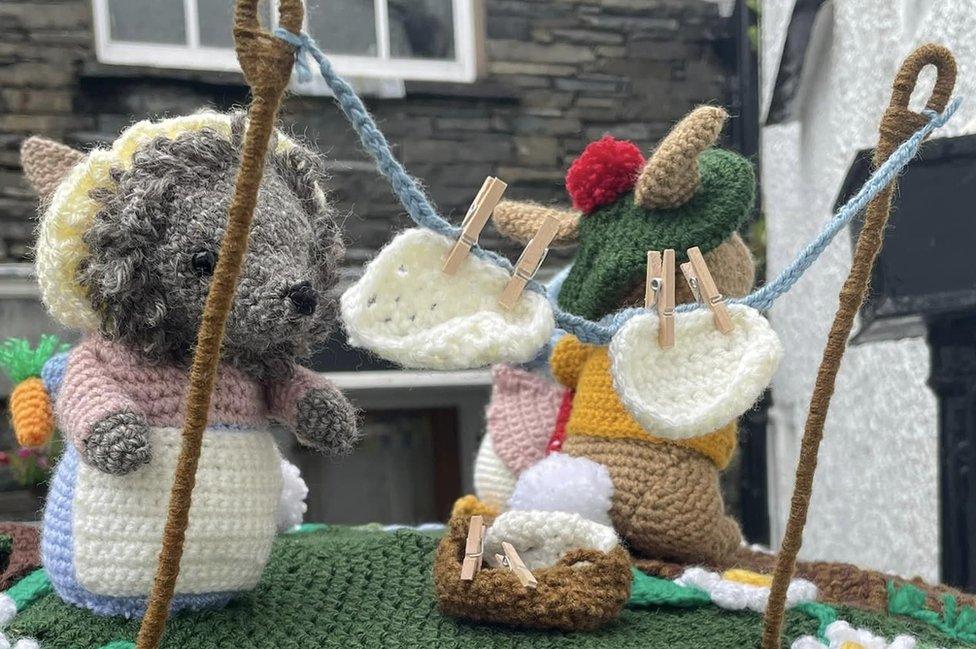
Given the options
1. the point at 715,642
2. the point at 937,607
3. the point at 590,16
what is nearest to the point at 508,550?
the point at 715,642

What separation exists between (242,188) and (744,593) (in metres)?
0.55

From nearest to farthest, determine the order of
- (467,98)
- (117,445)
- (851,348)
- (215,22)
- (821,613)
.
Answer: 1. (117,445)
2. (821,613)
3. (851,348)
4. (215,22)
5. (467,98)

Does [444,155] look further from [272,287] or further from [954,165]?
[272,287]

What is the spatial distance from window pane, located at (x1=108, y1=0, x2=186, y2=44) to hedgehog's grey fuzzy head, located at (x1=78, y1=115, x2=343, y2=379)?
128cm

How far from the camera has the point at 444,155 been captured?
2.09 m

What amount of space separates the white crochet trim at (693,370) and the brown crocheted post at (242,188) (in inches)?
12.9

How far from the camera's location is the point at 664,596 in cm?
88

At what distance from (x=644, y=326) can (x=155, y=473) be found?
40 centimetres

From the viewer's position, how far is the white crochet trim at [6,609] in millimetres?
806

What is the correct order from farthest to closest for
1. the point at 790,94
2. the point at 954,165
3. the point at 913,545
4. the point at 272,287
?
the point at 790,94 < the point at 913,545 < the point at 954,165 < the point at 272,287

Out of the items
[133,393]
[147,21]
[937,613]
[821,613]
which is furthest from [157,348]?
[147,21]

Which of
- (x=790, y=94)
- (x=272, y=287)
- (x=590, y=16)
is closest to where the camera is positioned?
(x=272, y=287)

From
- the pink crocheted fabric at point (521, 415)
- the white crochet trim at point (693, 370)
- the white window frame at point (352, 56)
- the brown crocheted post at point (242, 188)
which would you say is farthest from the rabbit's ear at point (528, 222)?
the white window frame at point (352, 56)

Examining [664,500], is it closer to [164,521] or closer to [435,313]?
[435,313]
